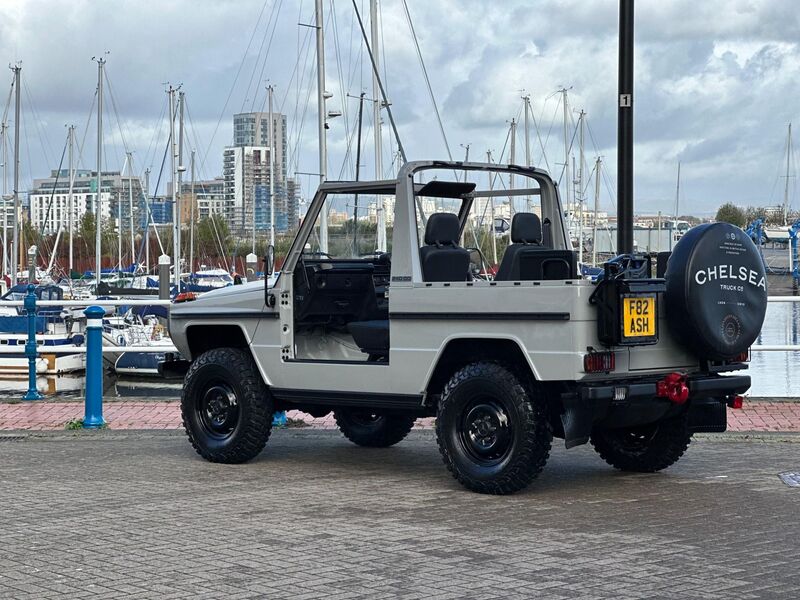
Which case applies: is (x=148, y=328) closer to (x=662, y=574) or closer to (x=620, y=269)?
(x=620, y=269)

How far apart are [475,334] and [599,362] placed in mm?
893

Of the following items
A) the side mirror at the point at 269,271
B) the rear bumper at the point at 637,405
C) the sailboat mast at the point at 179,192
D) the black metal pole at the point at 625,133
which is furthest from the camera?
the sailboat mast at the point at 179,192

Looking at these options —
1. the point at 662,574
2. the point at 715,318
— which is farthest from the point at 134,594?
the point at 715,318

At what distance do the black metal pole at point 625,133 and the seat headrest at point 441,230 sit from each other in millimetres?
2619

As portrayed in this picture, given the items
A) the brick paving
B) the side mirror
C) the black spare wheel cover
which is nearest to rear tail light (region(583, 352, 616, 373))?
the black spare wheel cover

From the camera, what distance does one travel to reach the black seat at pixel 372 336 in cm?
970

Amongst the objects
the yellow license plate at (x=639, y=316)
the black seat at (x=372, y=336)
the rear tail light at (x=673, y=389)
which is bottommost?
the rear tail light at (x=673, y=389)

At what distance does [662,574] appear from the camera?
6.39m

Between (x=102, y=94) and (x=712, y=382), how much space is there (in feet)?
149

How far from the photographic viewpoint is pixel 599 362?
8430 mm

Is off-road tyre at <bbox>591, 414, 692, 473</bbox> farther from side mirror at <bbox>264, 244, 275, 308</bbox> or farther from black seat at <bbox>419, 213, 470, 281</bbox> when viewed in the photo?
side mirror at <bbox>264, 244, 275, 308</bbox>

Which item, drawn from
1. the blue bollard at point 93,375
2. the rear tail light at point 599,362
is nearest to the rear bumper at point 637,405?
the rear tail light at point 599,362

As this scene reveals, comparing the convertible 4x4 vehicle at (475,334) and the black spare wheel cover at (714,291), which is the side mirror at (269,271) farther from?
the black spare wheel cover at (714,291)

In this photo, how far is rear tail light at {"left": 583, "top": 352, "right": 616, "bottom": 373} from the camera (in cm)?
834
